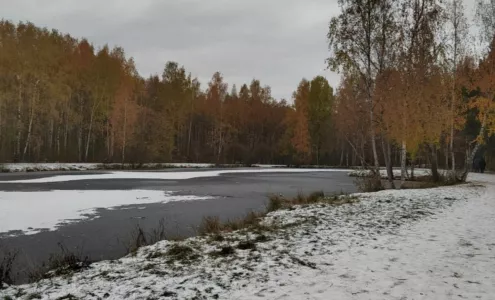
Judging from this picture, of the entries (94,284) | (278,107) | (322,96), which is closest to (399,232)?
(94,284)

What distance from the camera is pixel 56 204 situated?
13367mm

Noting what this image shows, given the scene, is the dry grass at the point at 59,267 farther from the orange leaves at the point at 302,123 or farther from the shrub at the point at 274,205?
the orange leaves at the point at 302,123

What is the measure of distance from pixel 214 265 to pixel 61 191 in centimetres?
1418

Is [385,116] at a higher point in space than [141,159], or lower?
higher

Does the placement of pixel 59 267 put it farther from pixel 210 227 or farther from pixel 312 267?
pixel 312 267

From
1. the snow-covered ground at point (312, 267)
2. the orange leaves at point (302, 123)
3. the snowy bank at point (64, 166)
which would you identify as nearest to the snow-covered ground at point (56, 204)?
the snow-covered ground at point (312, 267)

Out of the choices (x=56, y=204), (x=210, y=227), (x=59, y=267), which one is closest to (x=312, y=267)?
(x=210, y=227)

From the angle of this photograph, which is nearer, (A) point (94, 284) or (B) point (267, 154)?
(A) point (94, 284)

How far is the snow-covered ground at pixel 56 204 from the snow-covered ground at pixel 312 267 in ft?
16.3

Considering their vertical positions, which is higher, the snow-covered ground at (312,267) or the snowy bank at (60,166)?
the snowy bank at (60,166)

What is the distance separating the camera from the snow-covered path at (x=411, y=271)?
462 cm

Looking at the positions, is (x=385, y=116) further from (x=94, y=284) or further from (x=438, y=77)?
(x=94, y=284)

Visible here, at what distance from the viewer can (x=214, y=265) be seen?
597cm

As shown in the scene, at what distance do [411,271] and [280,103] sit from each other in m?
72.4
